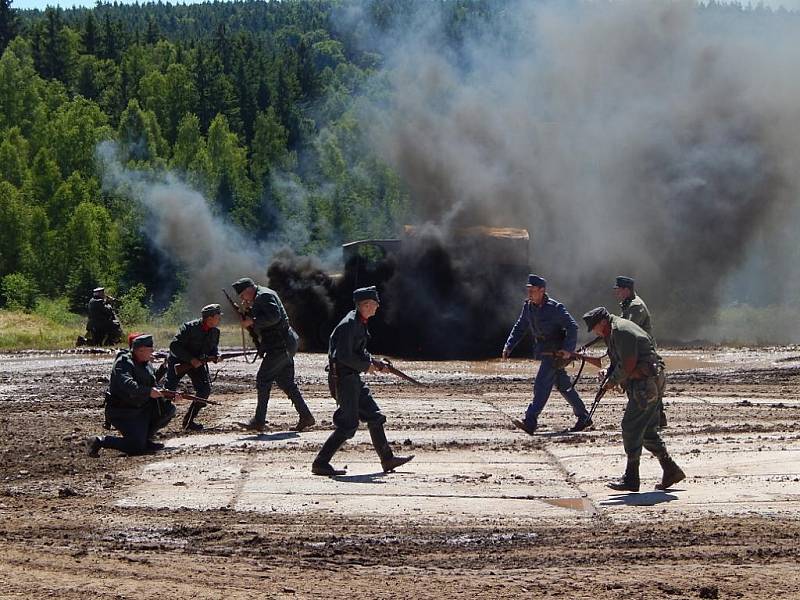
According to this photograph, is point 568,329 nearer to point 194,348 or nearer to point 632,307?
point 632,307

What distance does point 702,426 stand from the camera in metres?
14.4

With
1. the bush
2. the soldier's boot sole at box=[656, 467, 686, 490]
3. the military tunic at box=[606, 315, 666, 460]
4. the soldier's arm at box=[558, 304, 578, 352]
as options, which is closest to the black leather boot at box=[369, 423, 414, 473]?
the military tunic at box=[606, 315, 666, 460]

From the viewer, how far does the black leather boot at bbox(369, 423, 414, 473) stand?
1107cm

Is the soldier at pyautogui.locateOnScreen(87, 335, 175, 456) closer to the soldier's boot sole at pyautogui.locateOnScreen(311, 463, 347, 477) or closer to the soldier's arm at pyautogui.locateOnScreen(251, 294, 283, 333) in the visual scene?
the soldier's arm at pyautogui.locateOnScreen(251, 294, 283, 333)

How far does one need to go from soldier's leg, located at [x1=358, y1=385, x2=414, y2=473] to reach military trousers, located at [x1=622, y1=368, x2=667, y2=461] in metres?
2.16

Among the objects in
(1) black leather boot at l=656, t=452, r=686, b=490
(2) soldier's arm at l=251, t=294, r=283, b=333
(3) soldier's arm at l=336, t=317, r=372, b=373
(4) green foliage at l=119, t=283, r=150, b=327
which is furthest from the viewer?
(4) green foliage at l=119, t=283, r=150, b=327

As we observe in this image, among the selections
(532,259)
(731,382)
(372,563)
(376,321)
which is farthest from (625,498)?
(532,259)

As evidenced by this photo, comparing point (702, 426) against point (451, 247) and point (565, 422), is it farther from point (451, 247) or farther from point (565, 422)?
point (451, 247)

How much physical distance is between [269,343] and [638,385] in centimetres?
499

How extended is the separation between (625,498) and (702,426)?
15.0 feet

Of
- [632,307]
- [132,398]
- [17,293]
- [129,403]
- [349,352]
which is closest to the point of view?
[349,352]

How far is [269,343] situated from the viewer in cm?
1375

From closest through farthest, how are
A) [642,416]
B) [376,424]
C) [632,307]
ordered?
→ [642,416], [376,424], [632,307]

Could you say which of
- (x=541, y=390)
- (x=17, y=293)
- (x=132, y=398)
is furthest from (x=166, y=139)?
(x=132, y=398)
